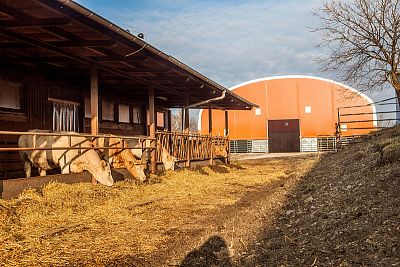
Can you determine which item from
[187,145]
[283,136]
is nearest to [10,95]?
[187,145]

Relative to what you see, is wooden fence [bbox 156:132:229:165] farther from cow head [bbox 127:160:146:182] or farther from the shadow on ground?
the shadow on ground

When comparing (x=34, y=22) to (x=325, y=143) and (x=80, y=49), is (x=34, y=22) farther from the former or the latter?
(x=325, y=143)

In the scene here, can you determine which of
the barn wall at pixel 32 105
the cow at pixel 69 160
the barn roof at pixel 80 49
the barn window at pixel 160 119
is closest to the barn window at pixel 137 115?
the barn window at pixel 160 119

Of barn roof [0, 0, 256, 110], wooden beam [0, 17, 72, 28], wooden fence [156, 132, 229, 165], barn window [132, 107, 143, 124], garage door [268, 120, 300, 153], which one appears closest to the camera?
barn roof [0, 0, 256, 110]

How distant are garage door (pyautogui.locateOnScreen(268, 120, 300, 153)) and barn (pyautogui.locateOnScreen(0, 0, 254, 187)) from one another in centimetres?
2299

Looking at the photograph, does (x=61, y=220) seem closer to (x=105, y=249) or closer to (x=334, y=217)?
(x=105, y=249)

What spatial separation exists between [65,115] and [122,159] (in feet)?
11.2

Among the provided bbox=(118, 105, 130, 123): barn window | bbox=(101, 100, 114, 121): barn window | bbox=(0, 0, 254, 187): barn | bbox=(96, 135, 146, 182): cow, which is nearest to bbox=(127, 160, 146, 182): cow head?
bbox=(96, 135, 146, 182): cow

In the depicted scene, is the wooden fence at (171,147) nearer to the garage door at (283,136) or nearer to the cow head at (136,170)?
the cow head at (136,170)

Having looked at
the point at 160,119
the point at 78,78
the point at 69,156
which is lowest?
the point at 69,156

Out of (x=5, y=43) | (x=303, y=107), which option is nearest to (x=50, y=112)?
(x=5, y=43)

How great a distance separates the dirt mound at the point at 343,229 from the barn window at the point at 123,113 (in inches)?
485

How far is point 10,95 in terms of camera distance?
37.8ft

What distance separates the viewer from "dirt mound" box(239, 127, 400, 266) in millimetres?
3945
